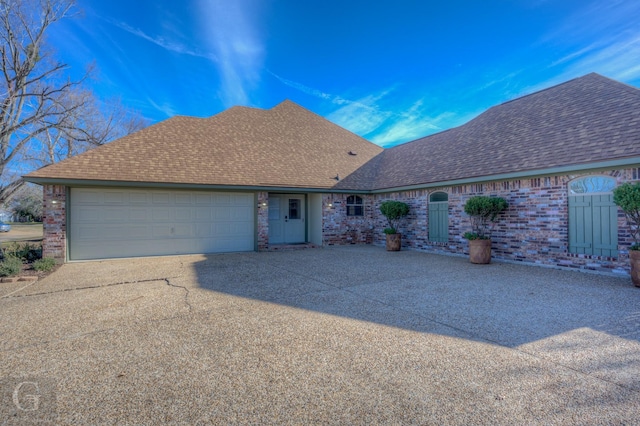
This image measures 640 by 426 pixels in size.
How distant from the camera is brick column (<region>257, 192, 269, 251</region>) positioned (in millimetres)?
11939

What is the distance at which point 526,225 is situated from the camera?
8.64 meters

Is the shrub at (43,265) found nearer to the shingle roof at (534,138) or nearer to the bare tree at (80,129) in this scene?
the bare tree at (80,129)

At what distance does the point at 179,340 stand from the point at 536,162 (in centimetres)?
935

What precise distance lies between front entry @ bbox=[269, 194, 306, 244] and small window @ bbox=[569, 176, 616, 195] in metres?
9.75

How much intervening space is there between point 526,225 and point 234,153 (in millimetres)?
10570

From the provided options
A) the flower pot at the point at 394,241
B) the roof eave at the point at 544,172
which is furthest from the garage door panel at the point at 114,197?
the roof eave at the point at 544,172

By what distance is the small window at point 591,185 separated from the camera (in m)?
7.14

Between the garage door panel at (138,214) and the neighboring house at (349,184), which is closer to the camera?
the neighboring house at (349,184)

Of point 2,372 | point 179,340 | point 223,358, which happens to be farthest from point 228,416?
point 2,372

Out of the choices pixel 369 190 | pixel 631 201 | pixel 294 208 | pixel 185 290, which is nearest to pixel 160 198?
pixel 294 208

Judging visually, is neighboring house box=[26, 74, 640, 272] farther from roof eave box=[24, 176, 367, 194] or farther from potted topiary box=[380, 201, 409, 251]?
potted topiary box=[380, 201, 409, 251]

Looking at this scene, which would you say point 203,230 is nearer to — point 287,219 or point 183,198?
point 183,198

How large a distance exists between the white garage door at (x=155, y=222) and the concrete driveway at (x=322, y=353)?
3512mm

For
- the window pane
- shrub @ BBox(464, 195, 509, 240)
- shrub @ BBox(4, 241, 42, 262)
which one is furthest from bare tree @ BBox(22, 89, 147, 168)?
shrub @ BBox(464, 195, 509, 240)
